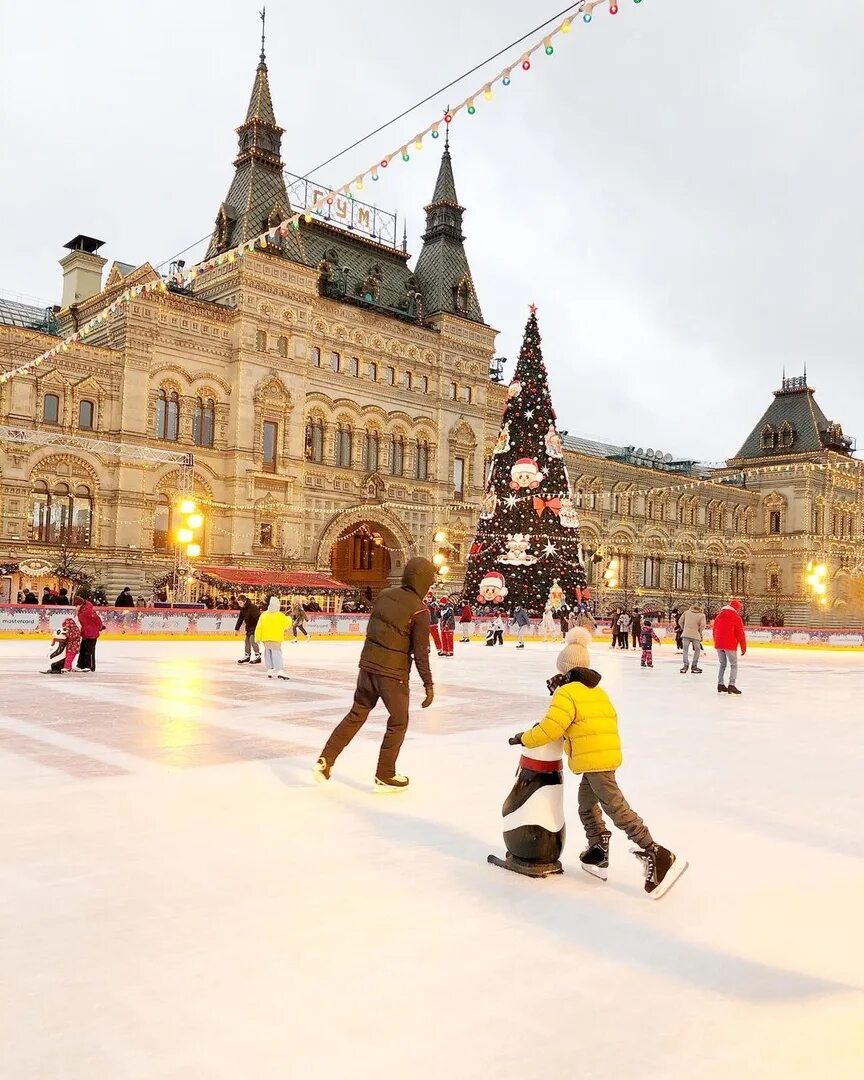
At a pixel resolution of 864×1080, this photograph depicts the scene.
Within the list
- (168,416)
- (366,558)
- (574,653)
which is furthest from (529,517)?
(574,653)

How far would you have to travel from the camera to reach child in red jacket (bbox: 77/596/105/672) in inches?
580

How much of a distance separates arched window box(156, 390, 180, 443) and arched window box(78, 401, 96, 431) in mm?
2306

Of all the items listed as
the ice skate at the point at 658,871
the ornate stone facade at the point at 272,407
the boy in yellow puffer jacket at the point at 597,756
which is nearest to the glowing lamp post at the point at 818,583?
the ornate stone facade at the point at 272,407

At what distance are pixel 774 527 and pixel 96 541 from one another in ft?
152

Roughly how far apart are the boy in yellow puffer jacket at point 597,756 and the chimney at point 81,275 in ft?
121

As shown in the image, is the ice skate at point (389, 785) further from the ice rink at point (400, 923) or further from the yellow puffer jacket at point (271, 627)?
the yellow puffer jacket at point (271, 627)

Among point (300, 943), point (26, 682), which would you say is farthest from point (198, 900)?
point (26, 682)

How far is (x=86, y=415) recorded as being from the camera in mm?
32094

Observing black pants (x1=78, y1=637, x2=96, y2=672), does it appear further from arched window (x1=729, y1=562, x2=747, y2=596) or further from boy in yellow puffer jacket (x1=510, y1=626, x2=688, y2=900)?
arched window (x1=729, y1=562, x2=747, y2=596)

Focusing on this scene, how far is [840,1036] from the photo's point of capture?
3.06m

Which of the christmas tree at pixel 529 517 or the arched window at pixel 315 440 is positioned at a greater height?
the arched window at pixel 315 440

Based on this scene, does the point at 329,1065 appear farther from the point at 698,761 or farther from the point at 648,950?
the point at 698,761

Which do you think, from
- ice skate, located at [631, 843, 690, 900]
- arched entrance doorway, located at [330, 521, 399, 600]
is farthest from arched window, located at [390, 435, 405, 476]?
ice skate, located at [631, 843, 690, 900]

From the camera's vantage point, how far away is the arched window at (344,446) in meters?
39.0
